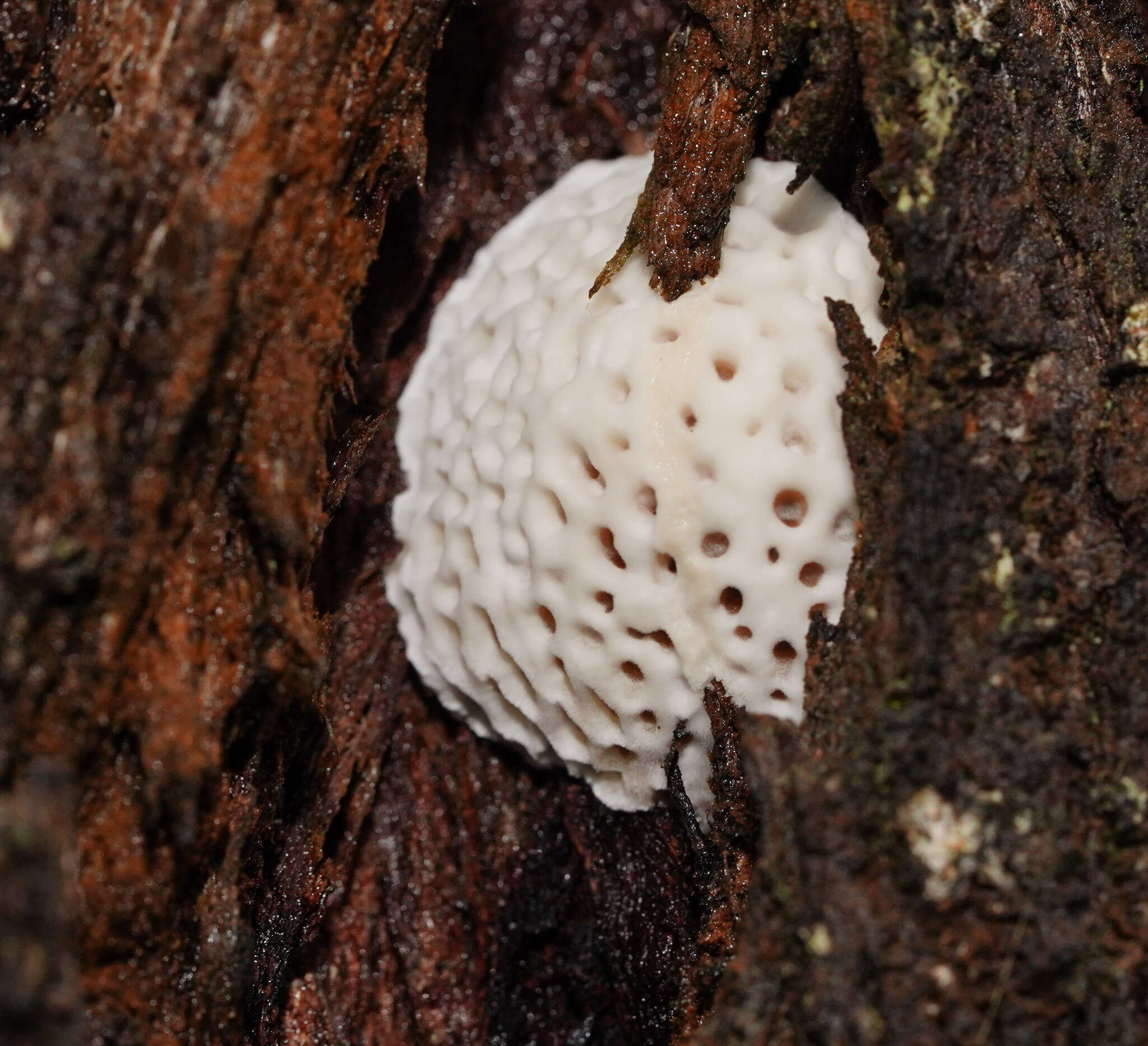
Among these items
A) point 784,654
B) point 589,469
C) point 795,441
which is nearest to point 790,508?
point 795,441

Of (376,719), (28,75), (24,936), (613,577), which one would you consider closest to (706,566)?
(613,577)

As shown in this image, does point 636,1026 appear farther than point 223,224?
Yes

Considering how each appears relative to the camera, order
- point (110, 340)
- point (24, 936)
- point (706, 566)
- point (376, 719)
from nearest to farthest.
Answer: point (24, 936)
point (110, 340)
point (706, 566)
point (376, 719)

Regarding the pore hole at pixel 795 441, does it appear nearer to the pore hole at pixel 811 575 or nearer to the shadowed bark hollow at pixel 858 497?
the shadowed bark hollow at pixel 858 497

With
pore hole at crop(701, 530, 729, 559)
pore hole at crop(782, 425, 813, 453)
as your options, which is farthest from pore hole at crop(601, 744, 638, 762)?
pore hole at crop(782, 425, 813, 453)

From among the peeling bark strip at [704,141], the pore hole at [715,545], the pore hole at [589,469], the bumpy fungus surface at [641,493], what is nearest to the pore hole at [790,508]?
the bumpy fungus surface at [641,493]

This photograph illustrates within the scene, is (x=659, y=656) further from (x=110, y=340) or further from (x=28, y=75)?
(x=28, y=75)

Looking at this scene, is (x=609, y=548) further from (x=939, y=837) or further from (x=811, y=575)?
(x=939, y=837)
